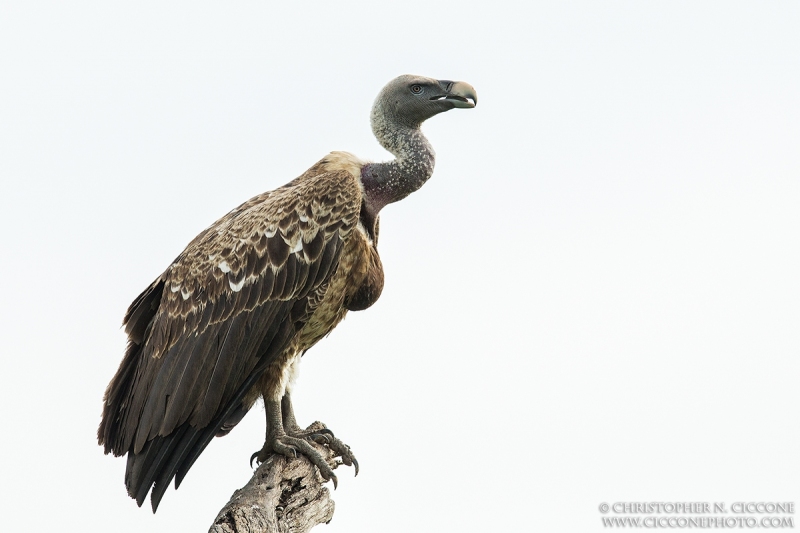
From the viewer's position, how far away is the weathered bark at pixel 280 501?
9.91 m

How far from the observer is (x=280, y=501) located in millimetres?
10625

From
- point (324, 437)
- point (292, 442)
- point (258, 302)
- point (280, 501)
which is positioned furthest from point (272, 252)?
point (280, 501)

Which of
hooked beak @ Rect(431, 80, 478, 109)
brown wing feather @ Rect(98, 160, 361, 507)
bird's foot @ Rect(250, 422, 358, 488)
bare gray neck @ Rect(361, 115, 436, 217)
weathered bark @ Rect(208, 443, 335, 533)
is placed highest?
hooked beak @ Rect(431, 80, 478, 109)

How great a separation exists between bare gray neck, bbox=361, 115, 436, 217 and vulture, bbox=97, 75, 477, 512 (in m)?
0.01

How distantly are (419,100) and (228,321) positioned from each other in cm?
266

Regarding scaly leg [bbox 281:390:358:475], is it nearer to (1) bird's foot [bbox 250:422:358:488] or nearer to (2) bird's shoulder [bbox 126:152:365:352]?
(1) bird's foot [bbox 250:422:358:488]

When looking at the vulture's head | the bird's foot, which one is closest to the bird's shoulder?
the vulture's head

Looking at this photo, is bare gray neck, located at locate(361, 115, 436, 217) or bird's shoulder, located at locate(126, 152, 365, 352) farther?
bare gray neck, located at locate(361, 115, 436, 217)

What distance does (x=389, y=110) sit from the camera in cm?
1142

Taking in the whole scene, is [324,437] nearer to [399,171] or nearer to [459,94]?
[399,171]

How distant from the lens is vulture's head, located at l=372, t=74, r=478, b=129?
11.3 metres

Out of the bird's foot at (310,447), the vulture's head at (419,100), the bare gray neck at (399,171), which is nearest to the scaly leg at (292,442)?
the bird's foot at (310,447)

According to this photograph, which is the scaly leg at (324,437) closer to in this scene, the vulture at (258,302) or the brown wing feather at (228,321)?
the vulture at (258,302)

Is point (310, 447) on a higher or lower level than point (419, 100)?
lower
